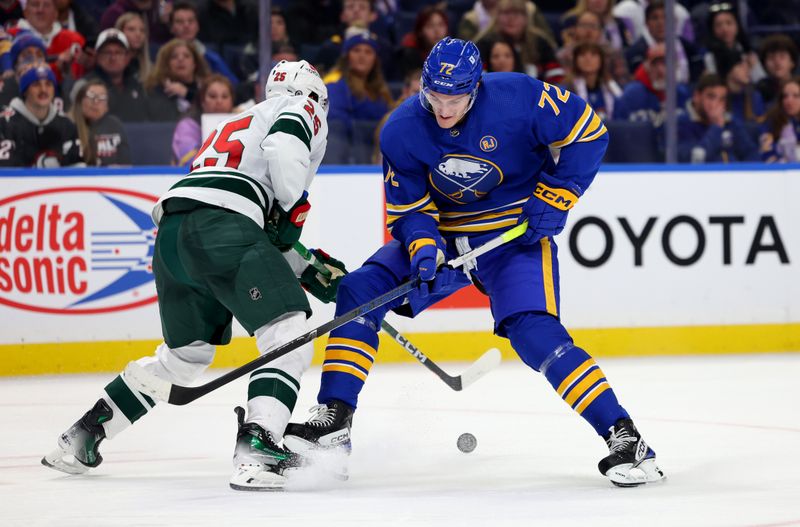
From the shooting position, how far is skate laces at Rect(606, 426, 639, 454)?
3.37 metres

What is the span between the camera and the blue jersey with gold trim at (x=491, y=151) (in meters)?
3.63

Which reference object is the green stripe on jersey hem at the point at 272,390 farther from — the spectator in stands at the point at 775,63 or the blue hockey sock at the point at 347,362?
the spectator in stands at the point at 775,63

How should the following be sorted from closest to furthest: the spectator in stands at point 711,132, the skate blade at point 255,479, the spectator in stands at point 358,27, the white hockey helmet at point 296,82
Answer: the skate blade at point 255,479
the white hockey helmet at point 296,82
the spectator in stands at point 711,132
the spectator in stands at point 358,27

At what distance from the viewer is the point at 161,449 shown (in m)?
4.12

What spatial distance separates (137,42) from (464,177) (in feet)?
10.8

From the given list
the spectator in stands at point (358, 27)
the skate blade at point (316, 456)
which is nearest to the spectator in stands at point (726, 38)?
the spectator in stands at point (358, 27)

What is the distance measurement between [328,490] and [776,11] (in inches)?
226

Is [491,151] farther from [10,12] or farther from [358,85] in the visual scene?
[10,12]

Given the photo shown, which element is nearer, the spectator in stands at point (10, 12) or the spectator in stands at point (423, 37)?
the spectator in stands at point (10, 12)

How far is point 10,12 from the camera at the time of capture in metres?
6.47

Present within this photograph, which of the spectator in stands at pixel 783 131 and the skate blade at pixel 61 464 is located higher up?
the spectator in stands at pixel 783 131

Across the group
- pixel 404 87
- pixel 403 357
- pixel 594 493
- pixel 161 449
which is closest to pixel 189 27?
pixel 404 87

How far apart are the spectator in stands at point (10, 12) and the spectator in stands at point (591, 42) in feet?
9.34

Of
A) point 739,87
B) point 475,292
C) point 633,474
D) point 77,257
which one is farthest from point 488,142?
point 739,87
